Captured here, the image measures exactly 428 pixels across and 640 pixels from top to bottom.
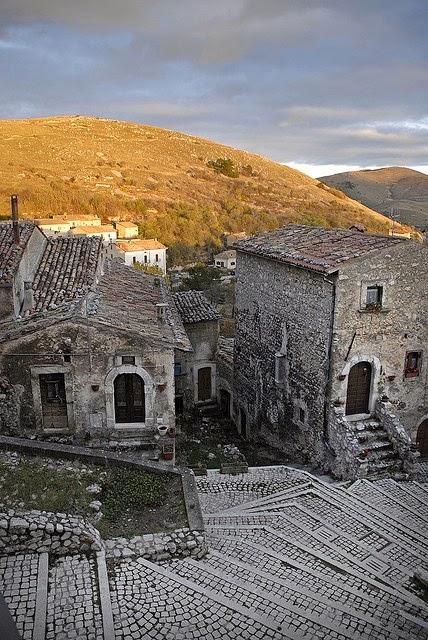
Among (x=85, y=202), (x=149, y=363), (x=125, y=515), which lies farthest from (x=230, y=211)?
(x=125, y=515)

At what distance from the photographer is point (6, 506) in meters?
9.66

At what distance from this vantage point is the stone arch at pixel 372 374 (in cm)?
1567

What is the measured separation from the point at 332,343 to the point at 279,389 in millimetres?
3807

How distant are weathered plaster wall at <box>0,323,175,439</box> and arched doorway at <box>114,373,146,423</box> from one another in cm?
19

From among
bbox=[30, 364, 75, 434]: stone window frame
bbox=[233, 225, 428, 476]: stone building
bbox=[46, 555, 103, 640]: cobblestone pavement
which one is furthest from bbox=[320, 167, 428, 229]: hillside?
bbox=[46, 555, 103, 640]: cobblestone pavement

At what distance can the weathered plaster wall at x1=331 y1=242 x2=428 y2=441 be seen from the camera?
15.2 metres

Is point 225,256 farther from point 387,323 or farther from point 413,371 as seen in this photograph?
point 387,323

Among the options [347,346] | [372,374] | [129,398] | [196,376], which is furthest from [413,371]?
[196,376]

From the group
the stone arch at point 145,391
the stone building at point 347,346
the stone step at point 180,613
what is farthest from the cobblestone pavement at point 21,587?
the stone building at point 347,346

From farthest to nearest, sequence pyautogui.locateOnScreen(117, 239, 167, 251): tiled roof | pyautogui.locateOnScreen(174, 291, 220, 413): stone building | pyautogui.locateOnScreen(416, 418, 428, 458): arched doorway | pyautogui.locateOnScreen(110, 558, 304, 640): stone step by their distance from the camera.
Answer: pyautogui.locateOnScreen(117, 239, 167, 251): tiled roof
pyautogui.locateOnScreen(174, 291, 220, 413): stone building
pyautogui.locateOnScreen(416, 418, 428, 458): arched doorway
pyautogui.locateOnScreen(110, 558, 304, 640): stone step

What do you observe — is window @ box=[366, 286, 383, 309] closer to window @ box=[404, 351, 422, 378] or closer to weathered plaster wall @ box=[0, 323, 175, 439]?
window @ box=[404, 351, 422, 378]

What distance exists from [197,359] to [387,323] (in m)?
→ 9.58

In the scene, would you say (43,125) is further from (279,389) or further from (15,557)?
(15,557)

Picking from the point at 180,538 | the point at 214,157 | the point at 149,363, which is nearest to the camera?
the point at 180,538
